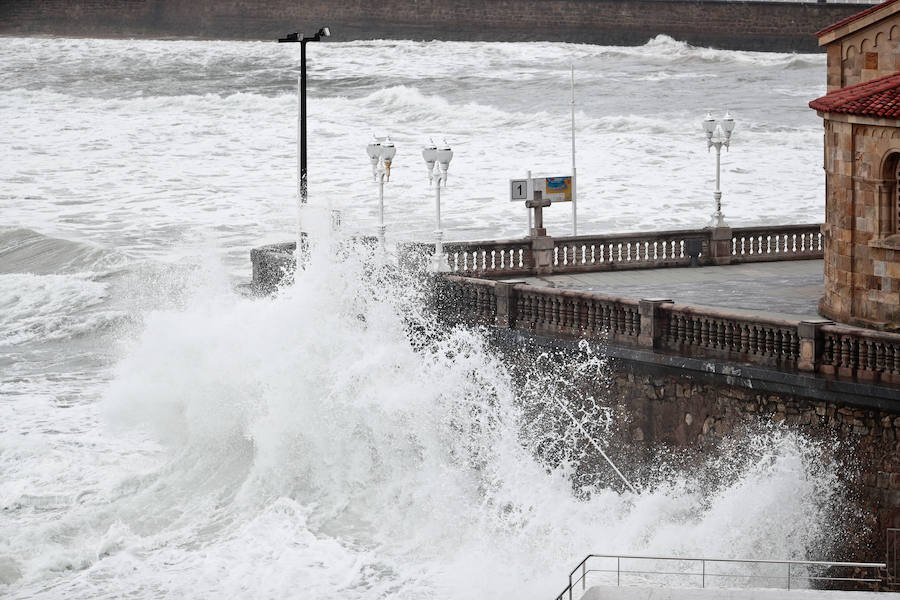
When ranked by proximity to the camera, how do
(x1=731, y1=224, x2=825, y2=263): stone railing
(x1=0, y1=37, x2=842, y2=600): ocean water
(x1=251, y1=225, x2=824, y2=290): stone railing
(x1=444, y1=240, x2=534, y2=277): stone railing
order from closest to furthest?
(x1=0, y1=37, x2=842, y2=600): ocean water
(x1=444, y1=240, x2=534, y2=277): stone railing
(x1=251, y1=225, x2=824, y2=290): stone railing
(x1=731, y1=224, x2=825, y2=263): stone railing

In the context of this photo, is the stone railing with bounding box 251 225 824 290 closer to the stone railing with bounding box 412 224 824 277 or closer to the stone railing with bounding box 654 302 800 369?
the stone railing with bounding box 412 224 824 277

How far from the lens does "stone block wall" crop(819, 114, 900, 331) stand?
69.7 ft

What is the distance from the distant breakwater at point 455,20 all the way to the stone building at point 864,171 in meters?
68.9

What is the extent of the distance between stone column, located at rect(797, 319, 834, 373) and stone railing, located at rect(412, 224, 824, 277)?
768 cm

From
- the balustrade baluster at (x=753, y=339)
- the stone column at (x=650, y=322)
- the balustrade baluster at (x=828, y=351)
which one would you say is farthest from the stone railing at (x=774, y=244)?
the balustrade baluster at (x=828, y=351)

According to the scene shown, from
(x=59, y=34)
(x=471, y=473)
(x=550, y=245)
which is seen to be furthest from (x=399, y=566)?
(x=59, y=34)

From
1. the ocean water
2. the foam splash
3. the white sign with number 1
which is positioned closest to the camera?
the foam splash

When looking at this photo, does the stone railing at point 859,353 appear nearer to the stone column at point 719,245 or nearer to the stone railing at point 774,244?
the stone column at point 719,245

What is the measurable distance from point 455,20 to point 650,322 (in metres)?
A: 80.4

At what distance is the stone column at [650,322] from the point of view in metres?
21.3

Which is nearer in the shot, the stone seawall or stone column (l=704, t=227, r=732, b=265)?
the stone seawall

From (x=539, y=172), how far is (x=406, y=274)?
3602 centimetres

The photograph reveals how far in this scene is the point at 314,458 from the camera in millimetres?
23969

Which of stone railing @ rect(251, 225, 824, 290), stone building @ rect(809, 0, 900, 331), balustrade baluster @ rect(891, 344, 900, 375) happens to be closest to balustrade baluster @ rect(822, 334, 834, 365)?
balustrade baluster @ rect(891, 344, 900, 375)
